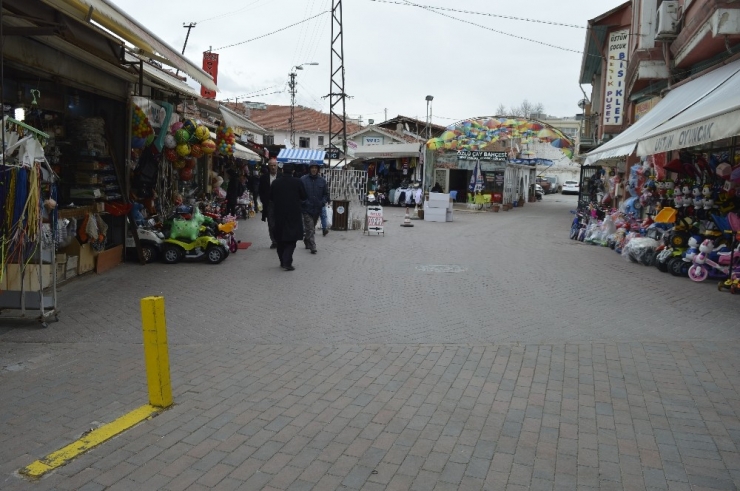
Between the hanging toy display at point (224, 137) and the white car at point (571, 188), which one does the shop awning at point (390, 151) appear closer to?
the hanging toy display at point (224, 137)

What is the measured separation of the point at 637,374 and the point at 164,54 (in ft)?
20.3

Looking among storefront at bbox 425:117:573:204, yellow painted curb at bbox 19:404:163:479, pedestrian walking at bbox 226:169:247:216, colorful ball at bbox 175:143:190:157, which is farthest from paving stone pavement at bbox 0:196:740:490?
storefront at bbox 425:117:573:204

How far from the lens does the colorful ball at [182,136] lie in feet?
37.2

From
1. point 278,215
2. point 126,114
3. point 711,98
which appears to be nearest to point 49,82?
point 126,114

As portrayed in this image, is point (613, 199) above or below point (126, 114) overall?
below

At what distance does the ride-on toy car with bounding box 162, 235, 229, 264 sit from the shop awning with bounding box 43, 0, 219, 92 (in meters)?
3.69

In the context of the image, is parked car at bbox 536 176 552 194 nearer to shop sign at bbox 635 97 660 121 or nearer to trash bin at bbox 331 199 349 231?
shop sign at bbox 635 97 660 121

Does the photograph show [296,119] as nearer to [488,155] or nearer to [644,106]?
A: [488,155]

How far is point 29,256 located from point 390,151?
28562mm

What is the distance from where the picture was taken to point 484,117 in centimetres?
2958

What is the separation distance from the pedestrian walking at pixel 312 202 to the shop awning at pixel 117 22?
5.31 metres

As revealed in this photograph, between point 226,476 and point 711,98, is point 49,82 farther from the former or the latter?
point 711,98

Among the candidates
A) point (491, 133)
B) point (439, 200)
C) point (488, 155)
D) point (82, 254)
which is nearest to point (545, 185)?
point (488, 155)

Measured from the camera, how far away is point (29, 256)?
21.3 feet
